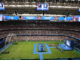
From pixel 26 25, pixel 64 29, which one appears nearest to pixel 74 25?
pixel 64 29

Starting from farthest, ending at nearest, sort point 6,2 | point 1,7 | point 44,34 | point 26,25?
1. point 26,25
2. point 44,34
3. point 6,2
4. point 1,7

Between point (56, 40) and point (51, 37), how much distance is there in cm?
154

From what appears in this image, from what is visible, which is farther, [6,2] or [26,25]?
[26,25]

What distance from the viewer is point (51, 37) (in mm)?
23109

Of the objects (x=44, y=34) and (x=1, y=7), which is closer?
(x=1, y=7)

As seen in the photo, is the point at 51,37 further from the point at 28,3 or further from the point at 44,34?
the point at 28,3

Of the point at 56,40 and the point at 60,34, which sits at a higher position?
the point at 60,34

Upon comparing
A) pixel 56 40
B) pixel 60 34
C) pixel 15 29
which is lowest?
pixel 56 40

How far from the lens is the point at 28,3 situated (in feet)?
51.8

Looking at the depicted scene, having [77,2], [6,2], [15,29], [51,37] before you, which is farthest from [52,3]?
[15,29]

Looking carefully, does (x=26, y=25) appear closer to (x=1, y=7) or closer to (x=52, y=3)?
(x=52, y=3)

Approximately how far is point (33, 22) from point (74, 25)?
11.6 metres

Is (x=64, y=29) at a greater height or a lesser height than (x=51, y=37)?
greater

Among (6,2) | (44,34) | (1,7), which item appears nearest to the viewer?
(1,7)
